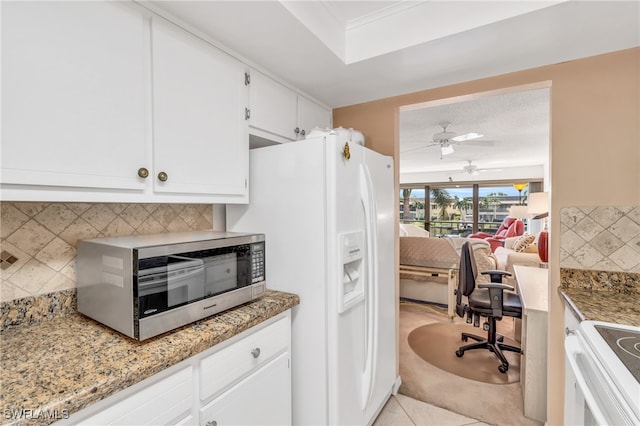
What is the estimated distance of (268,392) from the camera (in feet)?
4.19

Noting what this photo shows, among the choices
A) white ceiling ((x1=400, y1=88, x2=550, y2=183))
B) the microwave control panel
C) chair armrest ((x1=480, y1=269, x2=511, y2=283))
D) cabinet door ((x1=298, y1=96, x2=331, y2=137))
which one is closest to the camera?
the microwave control panel

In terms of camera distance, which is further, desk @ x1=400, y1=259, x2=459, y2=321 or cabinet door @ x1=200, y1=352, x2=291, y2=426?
desk @ x1=400, y1=259, x2=459, y2=321

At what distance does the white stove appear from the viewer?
77cm

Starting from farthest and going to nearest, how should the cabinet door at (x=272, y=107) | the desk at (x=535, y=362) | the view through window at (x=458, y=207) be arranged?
the view through window at (x=458, y=207) → the desk at (x=535, y=362) → the cabinet door at (x=272, y=107)

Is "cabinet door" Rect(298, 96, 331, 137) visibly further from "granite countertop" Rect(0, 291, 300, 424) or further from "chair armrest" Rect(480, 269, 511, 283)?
"chair armrest" Rect(480, 269, 511, 283)

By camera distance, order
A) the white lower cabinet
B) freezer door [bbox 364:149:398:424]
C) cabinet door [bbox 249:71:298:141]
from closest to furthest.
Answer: the white lower cabinet
cabinet door [bbox 249:71:298:141]
freezer door [bbox 364:149:398:424]

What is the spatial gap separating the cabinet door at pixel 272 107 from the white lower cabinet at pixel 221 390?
1003 millimetres

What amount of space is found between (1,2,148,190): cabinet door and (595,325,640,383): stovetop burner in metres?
1.67

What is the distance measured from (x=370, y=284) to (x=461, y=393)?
1.22 meters

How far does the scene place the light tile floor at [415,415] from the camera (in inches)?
73.2

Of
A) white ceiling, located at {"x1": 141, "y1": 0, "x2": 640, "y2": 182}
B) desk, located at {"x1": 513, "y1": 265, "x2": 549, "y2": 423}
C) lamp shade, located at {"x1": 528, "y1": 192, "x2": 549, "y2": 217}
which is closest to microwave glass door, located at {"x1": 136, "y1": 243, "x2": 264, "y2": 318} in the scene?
white ceiling, located at {"x1": 141, "y1": 0, "x2": 640, "y2": 182}

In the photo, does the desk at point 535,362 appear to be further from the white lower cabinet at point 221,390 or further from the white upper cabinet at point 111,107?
the white upper cabinet at point 111,107

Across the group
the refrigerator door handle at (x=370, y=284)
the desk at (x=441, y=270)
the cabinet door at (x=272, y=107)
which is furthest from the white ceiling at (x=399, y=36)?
the desk at (x=441, y=270)

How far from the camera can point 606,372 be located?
856 millimetres
